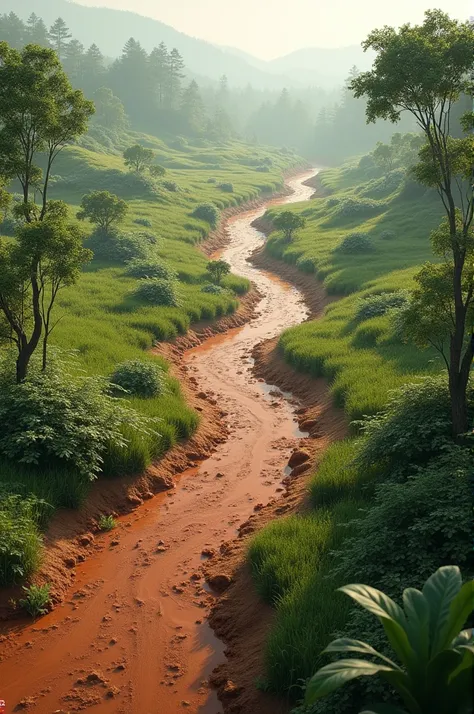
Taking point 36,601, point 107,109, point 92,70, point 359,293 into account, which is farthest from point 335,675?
point 92,70

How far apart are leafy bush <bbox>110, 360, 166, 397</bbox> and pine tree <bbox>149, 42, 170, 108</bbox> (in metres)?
125

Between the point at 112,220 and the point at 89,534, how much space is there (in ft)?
84.8

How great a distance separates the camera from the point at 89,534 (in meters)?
12.1

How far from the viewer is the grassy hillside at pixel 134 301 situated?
13.8m

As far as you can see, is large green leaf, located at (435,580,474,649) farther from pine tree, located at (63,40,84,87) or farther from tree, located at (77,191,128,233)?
pine tree, located at (63,40,84,87)

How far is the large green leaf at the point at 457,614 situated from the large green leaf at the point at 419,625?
12cm

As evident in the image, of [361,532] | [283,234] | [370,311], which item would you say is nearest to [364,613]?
[361,532]

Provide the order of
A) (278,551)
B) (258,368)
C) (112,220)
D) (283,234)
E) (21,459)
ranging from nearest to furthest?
(278,551)
(21,459)
(258,368)
(112,220)
(283,234)

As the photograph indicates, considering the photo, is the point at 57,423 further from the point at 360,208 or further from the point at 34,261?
the point at 360,208

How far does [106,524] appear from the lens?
41.3 ft

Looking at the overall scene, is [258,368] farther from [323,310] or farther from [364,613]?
[364,613]

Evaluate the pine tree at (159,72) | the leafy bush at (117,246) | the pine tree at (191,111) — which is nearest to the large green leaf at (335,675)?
the leafy bush at (117,246)

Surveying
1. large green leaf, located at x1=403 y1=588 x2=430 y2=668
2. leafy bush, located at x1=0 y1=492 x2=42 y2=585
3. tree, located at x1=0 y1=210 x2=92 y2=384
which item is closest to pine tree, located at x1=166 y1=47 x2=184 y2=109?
tree, located at x1=0 y1=210 x2=92 y2=384

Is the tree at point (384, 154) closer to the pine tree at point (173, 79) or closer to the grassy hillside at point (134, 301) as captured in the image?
the grassy hillside at point (134, 301)
